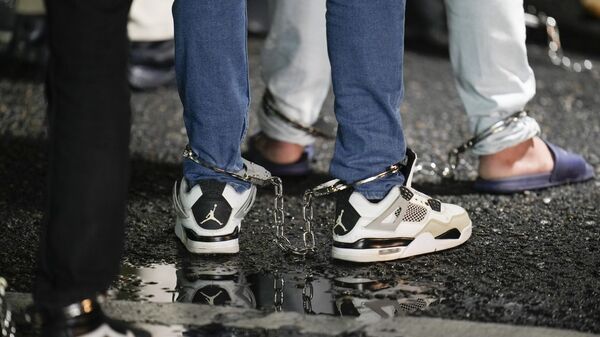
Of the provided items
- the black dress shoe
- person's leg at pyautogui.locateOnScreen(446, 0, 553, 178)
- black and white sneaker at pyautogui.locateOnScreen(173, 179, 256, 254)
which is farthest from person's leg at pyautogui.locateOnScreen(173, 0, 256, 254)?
the black dress shoe

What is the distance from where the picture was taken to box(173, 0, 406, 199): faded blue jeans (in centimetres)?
191

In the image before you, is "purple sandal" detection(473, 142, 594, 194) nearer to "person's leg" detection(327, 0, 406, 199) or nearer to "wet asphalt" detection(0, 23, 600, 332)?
"wet asphalt" detection(0, 23, 600, 332)

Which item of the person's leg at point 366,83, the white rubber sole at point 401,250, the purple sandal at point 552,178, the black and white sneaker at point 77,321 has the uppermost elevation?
the person's leg at point 366,83

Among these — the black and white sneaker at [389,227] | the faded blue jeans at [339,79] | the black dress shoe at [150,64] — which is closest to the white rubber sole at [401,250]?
the black and white sneaker at [389,227]

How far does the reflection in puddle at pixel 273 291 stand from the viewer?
183cm

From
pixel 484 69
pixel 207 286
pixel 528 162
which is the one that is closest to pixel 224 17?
pixel 207 286

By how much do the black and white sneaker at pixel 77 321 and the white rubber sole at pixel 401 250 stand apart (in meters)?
0.62

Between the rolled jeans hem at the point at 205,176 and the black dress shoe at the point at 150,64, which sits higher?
the rolled jeans hem at the point at 205,176

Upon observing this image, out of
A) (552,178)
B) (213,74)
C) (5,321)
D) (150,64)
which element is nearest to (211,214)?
(213,74)

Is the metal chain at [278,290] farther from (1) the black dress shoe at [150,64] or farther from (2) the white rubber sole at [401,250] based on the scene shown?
(1) the black dress shoe at [150,64]

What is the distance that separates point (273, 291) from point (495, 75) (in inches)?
33.1

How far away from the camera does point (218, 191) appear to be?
206 cm

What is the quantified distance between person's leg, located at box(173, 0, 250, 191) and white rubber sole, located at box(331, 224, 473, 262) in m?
→ 0.28

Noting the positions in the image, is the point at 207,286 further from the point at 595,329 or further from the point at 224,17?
the point at 595,329
